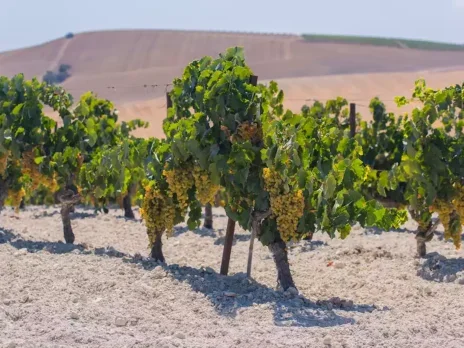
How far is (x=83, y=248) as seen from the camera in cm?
969

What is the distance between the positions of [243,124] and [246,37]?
69.7 m

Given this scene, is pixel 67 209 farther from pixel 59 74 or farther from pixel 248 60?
pixel 59 74

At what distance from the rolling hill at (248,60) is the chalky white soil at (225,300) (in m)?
38.9

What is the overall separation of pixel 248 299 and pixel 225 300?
23 centimetres

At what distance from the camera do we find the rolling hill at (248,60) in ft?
175

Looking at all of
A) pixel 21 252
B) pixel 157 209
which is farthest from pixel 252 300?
pixel 21 252

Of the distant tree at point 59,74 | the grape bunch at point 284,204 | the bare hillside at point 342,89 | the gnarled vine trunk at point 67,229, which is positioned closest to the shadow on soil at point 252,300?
the grape bunch at point 284,204

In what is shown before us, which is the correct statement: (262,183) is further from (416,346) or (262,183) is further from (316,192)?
(416,346)

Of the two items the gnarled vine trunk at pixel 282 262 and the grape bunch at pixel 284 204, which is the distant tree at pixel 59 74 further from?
the grape bunch at pixel 284 204

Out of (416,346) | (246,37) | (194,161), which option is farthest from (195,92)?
(246,37)

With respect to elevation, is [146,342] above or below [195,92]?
below

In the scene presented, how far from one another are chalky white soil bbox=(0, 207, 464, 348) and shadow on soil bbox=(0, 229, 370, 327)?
10 mm

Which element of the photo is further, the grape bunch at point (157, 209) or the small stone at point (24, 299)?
the grape bunch at point (157, 209)

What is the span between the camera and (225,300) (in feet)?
23.5
